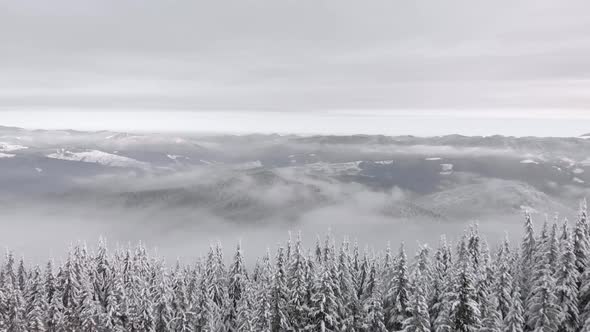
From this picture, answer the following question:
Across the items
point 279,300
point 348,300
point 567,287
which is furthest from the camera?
point 348,300

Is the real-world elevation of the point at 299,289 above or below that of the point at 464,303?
below

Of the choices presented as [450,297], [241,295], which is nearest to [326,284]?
[450,297]

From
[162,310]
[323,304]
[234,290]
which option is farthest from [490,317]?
[162,310]

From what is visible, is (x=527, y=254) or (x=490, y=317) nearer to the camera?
(x=490, y=317)

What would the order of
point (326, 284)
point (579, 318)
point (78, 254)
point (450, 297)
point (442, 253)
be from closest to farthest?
point (579, 318), point (450, 297), point (326, 284), point (442, 253), point (78, 254)

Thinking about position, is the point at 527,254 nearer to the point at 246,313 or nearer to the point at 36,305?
the point at 246,313

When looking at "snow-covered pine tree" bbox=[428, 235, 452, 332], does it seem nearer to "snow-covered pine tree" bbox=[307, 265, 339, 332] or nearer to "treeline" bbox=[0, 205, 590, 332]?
"treeline" bbox=[0, 205, 590, 332]

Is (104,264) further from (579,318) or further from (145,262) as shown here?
(579,318)

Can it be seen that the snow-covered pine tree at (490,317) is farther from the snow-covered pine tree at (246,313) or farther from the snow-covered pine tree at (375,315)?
the snow-covered pine tree at (246,313)

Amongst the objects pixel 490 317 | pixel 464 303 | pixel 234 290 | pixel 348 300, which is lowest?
pixel 234 290
